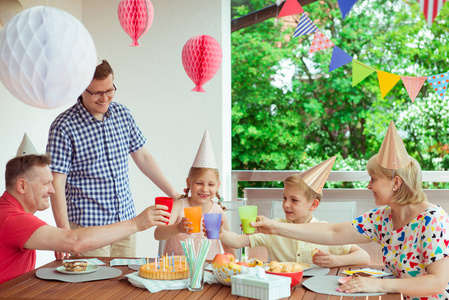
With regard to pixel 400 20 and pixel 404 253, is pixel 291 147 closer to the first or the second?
pixel 400 20

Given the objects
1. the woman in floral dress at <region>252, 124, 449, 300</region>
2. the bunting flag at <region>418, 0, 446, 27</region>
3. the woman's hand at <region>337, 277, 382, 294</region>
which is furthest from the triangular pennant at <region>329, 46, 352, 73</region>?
the woman's hand at <region>337, 277, 382, 294</region>

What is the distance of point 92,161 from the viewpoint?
2.96 m

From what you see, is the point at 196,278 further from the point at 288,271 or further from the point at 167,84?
the point at 167,84

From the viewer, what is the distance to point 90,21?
4391mm

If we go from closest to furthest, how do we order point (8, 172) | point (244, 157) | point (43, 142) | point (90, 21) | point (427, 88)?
point (8, 172) < point (43, 142) < point (90, 21) < point (427, 88) < point (244, 157)

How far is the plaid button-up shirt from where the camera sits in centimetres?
291

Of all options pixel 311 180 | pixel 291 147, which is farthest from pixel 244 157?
pixel 311 180

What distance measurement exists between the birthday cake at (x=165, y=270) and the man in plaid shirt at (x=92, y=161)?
0.75 metres

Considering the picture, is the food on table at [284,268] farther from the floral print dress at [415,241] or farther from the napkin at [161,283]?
the floral print dress at [415,241]

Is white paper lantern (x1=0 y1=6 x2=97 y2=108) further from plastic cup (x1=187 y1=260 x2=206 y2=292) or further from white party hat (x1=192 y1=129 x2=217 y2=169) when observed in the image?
white party hat (x1=192 y1=129 x2=217 y2=169)

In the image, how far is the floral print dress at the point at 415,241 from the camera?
2055 millimetres

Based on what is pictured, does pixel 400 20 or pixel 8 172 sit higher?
pixel 400 20

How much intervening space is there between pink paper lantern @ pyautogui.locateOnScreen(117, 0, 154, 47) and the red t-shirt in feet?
4.62

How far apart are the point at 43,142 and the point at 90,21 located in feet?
3.40
